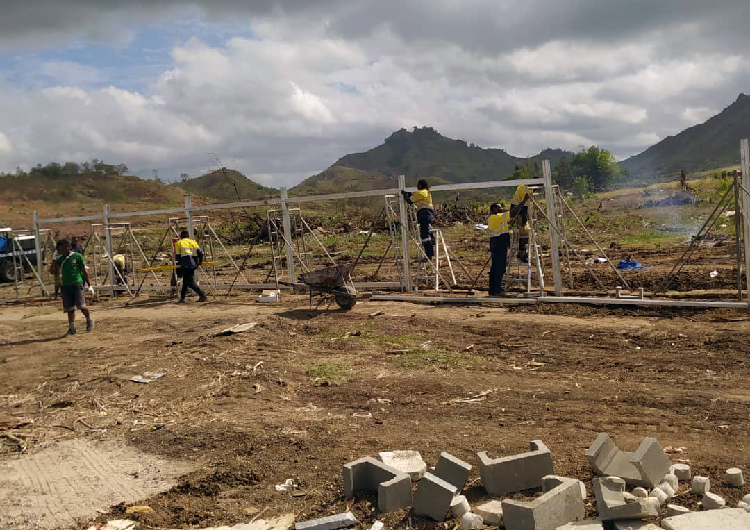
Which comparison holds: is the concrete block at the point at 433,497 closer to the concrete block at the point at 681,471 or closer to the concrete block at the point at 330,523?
the concrete block at the point at 330,523

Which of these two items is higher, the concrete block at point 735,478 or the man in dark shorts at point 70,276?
the man in dark shorts at point 70,276

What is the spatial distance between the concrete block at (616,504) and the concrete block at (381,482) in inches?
51.5

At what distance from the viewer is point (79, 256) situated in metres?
12.2

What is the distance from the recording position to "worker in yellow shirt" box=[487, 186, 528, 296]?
1255 cm

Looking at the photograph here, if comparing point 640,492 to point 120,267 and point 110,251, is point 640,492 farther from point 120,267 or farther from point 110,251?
point 120,267

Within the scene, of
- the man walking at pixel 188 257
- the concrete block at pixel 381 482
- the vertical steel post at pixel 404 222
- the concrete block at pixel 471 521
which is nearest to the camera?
the concrete block at pixel 471 521

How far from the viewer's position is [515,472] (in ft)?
16.0

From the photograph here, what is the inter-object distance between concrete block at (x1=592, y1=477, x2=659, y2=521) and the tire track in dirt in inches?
134

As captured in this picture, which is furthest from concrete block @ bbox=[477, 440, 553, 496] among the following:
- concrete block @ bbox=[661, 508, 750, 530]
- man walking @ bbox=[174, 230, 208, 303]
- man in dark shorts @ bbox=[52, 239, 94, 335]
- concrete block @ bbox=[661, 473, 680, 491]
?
man walking @ bbox=[174, 230, 208, 303]

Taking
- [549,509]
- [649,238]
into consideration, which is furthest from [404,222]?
[649,238]

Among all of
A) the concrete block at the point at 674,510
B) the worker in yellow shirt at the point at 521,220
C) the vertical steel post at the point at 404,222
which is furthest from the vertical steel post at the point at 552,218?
the concrete block at the point at 674,510

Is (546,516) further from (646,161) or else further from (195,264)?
(646,161)

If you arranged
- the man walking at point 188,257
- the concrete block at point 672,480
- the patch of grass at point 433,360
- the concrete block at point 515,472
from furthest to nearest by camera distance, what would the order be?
the man walking at point 188,257, the patch of grass at point 433,360, the concrete block at point 515,472, the concrete block at point 672,480

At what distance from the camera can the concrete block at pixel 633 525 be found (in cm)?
409
